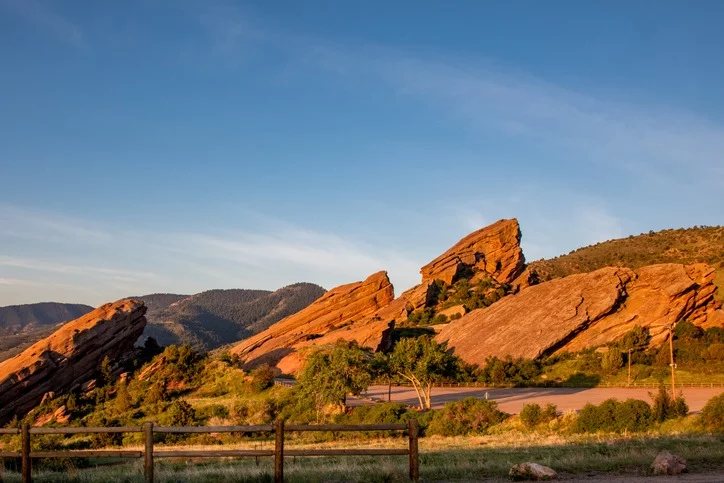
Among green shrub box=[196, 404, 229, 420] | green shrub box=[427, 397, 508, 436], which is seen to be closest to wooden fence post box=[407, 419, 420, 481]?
green shrub box=[427, 397, 508, 436]

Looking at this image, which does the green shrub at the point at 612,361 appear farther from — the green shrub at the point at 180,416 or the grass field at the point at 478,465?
the grass field at the point at 478,465

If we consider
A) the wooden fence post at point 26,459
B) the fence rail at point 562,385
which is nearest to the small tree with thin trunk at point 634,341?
the fence rail at point 562,385

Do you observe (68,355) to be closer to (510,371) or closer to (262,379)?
(262,379)

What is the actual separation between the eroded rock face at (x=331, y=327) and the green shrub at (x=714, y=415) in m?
45.0

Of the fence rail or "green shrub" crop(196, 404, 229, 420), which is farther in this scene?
the fence rail

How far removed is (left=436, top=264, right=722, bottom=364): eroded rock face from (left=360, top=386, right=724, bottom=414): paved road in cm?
955

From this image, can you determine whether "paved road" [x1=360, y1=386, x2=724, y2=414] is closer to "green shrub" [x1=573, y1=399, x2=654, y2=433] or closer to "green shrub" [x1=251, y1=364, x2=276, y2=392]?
"green shrub" [x1=251, y1=364, x2=276, y2=392]

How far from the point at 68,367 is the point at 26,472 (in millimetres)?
39738

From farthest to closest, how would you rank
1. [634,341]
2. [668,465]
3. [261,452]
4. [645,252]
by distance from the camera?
[645,252] → [634,341] → [668,465] → [261,452]

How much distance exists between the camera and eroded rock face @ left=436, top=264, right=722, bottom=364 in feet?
202

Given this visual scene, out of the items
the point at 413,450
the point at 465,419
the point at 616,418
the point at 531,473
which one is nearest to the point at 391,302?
the point at 465,419

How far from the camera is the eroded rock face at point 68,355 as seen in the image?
150 feet

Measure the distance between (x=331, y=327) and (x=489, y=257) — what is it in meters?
31.1

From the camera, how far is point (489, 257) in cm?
9781
